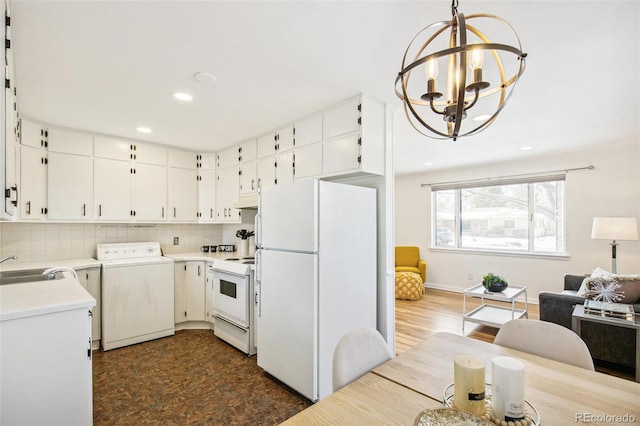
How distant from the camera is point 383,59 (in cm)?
193

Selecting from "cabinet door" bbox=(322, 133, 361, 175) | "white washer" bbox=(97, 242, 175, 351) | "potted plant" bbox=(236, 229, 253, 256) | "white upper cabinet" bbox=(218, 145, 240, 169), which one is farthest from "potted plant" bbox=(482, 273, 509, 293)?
"white washer" bbox=(97, 242, 175, 351)

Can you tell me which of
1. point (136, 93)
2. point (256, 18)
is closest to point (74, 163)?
point (136, 93)

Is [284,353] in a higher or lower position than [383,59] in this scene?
lower

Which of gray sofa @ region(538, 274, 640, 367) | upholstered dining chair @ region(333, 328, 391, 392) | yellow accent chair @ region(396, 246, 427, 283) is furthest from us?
yellow accent chair @ region(396, 246, 427, 283)

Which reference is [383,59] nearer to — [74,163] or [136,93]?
[136,93]

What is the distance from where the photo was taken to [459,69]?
3.39 feet

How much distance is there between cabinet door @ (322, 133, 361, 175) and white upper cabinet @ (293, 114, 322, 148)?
6.2 inches

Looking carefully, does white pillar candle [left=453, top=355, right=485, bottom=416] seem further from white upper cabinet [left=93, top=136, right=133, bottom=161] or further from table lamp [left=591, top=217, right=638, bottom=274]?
table lamp [left=591, top=217, right=638, bottom=274]

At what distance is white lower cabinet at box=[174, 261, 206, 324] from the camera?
3.72 meters

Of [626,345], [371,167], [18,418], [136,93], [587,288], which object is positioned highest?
[136,93]

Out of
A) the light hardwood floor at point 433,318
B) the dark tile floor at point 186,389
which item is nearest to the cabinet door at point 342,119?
the dark tile floor at point 186,389

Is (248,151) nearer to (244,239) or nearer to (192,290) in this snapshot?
(244,239)

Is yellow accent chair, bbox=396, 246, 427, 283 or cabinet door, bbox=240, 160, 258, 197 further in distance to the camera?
yellow accent chair, bbox=396, 246, 427, 283

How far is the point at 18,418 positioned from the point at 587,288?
4299 millimetres
